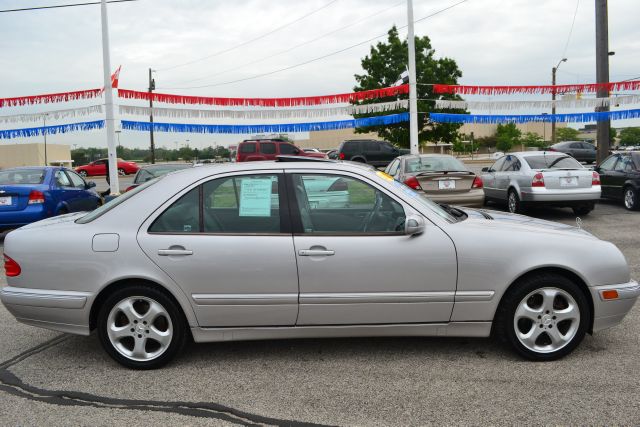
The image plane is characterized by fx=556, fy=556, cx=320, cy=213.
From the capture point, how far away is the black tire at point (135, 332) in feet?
12.8

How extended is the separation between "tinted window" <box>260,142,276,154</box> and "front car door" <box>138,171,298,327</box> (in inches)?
Answer: 754

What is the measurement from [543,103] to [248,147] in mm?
11844

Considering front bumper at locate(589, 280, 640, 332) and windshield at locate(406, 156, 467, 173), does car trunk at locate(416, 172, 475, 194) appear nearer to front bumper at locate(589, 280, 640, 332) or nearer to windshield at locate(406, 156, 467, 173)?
windshield at locate(406, 156, 467, 173)

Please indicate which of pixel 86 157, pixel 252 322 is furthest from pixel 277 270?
pixel 86 157

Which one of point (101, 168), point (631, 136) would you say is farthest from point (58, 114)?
point (631, 136)

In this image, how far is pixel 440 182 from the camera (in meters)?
9.88

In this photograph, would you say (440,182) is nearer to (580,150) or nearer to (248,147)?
(248,147)

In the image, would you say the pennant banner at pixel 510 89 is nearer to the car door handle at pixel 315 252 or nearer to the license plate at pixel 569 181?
the license plate at pixel 569 181

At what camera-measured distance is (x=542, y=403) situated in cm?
333

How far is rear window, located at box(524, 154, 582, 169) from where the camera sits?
11172 millimetres

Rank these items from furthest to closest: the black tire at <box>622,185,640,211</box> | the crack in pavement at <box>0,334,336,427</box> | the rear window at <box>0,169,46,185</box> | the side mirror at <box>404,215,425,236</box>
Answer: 1. the black tire at <box>622,185,640,211</box>
2. the rear window at <box>0,169,46,185</box>
3. the side mirror at <box>404,215,425,236</box>
4. the crack in pavement at <box>0,334,336,427</box>

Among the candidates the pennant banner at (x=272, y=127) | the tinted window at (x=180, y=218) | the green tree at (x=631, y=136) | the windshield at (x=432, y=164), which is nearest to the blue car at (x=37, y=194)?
the pennant banner at (x=272, y=127)

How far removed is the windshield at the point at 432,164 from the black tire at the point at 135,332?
7247 millimetres

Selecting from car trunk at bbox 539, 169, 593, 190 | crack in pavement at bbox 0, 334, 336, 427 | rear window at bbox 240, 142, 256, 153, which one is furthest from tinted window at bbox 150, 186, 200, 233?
rear window at bbox 240, 142, 256, 153
